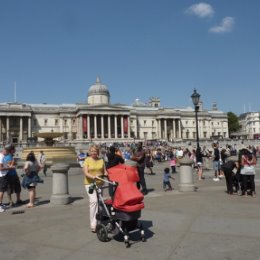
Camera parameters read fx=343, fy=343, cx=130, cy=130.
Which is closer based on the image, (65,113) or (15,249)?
(15,249)

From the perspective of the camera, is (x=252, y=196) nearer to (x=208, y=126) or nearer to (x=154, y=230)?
(x=154, y=230)

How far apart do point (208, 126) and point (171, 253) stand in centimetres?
12260

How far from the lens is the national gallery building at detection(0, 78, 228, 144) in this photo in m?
97.2

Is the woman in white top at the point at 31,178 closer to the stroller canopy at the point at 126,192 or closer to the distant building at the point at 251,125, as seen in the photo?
the stroller canopy at the point at 126,192

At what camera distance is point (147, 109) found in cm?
11675

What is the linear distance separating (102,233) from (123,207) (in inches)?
33.2

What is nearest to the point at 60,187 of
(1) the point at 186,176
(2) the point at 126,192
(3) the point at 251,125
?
(1) the point at 186,176

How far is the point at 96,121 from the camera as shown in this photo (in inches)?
3981

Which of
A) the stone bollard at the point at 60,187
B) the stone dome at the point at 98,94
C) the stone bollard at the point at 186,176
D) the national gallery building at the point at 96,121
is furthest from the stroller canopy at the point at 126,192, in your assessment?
the stone dome at the point at 98,94

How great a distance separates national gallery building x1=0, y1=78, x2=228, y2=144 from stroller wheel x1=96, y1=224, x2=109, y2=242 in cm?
8091

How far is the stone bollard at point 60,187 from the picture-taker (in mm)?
11742

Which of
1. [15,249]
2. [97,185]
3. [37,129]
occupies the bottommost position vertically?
[15,249]

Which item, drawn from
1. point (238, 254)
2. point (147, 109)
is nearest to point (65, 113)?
point (147, 109)

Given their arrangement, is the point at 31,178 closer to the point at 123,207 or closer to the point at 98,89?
the point at 123,207
